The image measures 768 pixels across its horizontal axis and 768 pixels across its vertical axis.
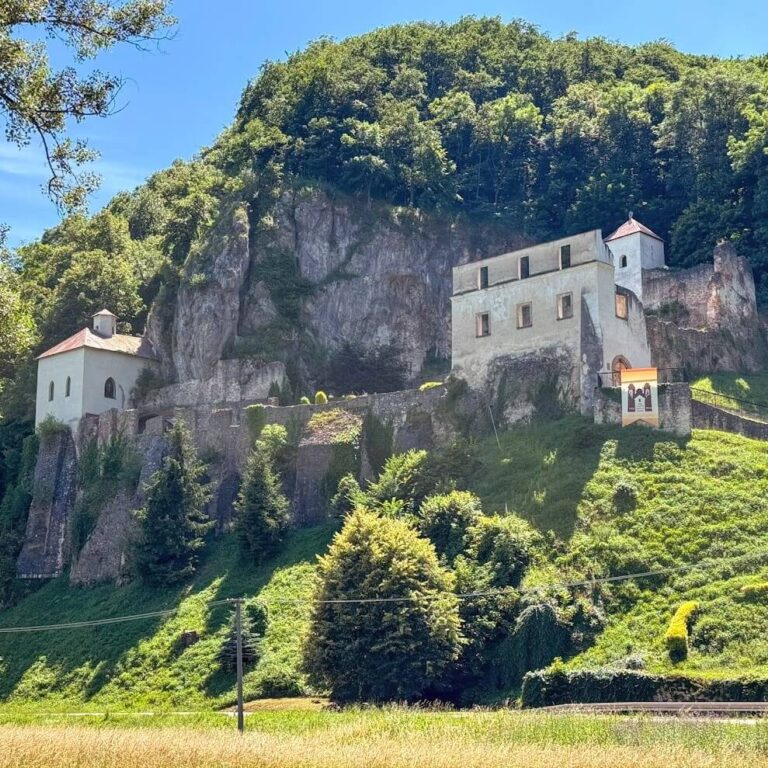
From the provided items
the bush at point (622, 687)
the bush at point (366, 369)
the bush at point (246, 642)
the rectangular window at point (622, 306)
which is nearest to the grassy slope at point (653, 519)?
the bush at point (622, 687)

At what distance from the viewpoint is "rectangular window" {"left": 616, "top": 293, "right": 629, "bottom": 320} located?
191ft

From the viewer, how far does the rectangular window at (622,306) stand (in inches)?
2297

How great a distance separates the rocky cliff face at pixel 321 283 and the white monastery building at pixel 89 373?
2268 mm

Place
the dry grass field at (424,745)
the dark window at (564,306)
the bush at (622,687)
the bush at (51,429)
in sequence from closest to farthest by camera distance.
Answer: the dry grass field at (424,745), the bush at (622,687), the dark window at (564,306), the bush at (51,429)

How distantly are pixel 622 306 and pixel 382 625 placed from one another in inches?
842

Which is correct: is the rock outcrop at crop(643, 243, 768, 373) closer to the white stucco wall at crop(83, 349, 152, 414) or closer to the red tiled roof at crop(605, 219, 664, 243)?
the red tiled roof at crop(605, 219, 664, 243)

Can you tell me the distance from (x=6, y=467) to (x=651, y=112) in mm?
46002

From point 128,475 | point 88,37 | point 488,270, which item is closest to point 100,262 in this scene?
point 128,475

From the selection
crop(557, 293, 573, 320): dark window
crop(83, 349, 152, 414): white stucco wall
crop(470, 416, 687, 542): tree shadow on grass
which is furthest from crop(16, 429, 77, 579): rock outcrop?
crop(557, 293, 573, 320): dark window

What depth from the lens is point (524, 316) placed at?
193 ft

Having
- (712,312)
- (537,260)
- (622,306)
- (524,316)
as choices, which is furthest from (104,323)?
(712,312)

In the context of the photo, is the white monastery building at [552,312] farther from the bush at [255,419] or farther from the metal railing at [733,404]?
the bush at [255,419]

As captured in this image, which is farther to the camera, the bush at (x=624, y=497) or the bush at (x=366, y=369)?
the bush at (x=366, y=369)

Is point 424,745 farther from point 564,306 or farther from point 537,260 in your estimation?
point 537,260
